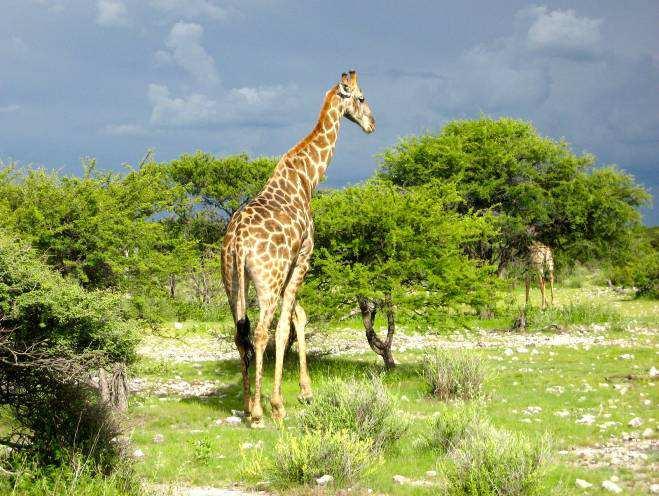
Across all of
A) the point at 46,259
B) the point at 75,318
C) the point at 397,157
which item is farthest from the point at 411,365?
the point at 397,157

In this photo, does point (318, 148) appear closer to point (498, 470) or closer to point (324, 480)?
point (324, 480)

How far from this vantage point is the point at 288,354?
60.2 ft

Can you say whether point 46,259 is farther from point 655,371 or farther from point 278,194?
point 655,371

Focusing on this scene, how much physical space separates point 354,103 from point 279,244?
4.04 m

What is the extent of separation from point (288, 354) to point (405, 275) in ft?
14.2

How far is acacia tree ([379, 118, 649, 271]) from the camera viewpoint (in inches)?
1133

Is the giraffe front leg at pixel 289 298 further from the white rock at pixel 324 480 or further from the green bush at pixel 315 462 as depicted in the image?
the white rock at pixel 324 480

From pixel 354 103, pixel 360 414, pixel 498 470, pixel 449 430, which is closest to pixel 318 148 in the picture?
pixel 354 103

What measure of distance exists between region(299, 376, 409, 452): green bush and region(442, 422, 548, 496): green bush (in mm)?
2034

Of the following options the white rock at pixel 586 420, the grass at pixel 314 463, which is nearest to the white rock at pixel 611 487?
the grass at pixel 314 463

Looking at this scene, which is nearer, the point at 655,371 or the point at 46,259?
the point at 46,259

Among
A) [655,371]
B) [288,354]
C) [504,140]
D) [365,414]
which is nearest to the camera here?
[365,414]

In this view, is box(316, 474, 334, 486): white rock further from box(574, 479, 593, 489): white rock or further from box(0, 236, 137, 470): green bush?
box(574, 479, 593, 489): white rock

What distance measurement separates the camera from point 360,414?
33.1 ft
